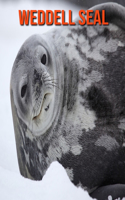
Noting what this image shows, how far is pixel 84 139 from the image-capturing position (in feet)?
2.14

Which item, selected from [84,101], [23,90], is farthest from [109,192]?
[23,90]

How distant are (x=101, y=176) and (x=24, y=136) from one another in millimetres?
231

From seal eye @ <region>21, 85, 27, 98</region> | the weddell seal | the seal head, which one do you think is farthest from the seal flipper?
seal eye @ <region>21, 85, 27, 98</region>

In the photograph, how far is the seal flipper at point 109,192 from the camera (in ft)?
1.95

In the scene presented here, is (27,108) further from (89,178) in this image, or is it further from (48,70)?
(89,178)

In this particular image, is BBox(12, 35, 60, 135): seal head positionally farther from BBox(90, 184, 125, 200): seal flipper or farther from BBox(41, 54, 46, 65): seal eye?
BBox(90, 184, 125, 200): seal flipper

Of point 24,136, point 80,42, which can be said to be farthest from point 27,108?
point 80,42

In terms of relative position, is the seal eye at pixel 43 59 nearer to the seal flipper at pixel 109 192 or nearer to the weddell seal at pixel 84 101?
the weddell seal at pixel 84 101

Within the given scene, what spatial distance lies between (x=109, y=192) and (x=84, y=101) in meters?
0.19

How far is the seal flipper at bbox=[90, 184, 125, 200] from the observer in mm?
593

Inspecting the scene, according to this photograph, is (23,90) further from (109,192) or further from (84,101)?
(109,192)

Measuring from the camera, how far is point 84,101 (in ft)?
2.12

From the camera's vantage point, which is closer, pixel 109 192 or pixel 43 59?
pixel 109 192

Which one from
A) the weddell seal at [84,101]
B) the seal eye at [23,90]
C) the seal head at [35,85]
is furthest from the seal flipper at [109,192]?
the seal eye at [23,90]
